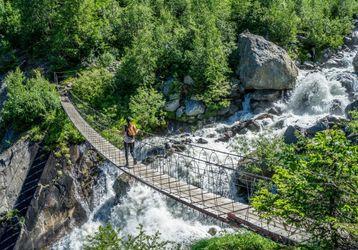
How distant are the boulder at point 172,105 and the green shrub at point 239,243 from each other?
6.25 metres

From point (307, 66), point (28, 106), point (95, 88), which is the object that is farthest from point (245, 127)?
point (28, 106)

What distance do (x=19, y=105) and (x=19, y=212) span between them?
405 cm

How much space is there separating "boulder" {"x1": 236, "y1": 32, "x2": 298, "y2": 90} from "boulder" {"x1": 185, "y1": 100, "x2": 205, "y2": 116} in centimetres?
171

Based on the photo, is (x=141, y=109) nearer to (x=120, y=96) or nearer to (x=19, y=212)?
(x=120, y=96)

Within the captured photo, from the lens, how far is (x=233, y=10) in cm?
1745

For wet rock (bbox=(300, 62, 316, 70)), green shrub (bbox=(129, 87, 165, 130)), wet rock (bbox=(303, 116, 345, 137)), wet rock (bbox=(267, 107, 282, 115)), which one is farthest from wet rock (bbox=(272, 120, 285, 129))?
wet rock (bbox=(300, 62, 316, 70))

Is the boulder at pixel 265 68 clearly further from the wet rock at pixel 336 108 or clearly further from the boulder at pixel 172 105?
the boulder at pixel 172 105

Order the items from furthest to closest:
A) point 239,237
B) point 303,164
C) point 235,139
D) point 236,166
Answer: point 235,139, point 236,166, point 239,237, point 303,164

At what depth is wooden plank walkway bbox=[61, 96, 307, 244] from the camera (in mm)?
6199

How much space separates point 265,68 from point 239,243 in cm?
750

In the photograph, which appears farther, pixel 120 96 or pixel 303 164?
pixel 120 96

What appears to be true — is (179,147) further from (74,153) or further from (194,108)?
(74,153)

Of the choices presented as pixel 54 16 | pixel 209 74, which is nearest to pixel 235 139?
pixel 209 74

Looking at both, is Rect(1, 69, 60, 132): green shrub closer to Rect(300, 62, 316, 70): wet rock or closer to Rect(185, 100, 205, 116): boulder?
Rect(185, 100, 205, 116): boulder
